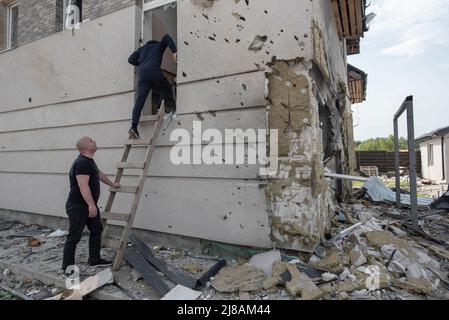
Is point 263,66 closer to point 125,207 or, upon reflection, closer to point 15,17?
point 125,207

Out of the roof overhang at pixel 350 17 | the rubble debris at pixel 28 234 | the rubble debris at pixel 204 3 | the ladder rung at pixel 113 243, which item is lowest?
the rubble debris at pixel 28 234

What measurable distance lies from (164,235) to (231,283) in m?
1.60

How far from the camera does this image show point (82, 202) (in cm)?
348

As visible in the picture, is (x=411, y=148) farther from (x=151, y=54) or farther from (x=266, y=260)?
(x=151, y=54)

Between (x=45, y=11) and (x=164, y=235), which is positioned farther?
(x=45, y=11)

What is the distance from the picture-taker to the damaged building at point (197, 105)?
11.1ft

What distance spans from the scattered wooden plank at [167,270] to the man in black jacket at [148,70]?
1597 millimetres

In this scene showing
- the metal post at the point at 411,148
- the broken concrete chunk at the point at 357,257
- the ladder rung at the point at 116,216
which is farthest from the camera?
the metal post at the point at 411,148

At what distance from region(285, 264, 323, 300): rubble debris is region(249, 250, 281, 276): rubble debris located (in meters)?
0.32

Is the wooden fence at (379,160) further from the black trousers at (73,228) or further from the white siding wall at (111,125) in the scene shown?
the black trousers at (73,228)

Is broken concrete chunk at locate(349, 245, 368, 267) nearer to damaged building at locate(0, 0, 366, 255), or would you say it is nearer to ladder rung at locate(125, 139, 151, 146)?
damaged building at locate(0, 0, 366, 255)

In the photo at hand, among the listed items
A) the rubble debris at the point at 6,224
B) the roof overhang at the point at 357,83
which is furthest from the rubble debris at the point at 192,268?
the roof overhang at the point at 357,83

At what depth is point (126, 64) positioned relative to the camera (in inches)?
182
